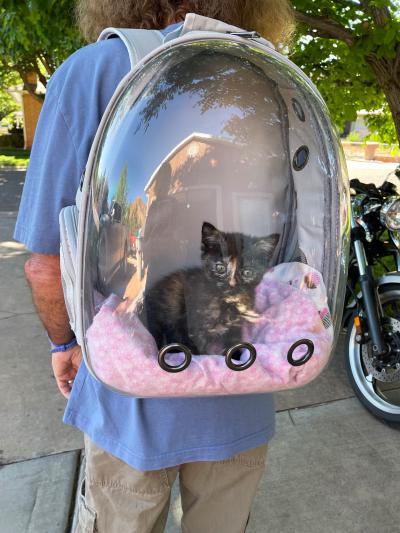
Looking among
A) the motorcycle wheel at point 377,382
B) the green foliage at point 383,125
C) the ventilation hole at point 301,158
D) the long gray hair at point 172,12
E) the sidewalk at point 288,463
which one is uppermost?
the green foliage at point 383,125

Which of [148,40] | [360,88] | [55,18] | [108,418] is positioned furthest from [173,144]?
Result: [360,88]

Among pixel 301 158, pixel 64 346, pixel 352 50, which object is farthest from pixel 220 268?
pixel 352 50

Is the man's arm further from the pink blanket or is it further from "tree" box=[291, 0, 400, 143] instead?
"tree" box=[291, 0, 400, 143]

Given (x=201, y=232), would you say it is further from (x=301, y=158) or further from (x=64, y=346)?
(x=64, y=346)

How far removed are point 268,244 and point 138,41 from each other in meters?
0.47

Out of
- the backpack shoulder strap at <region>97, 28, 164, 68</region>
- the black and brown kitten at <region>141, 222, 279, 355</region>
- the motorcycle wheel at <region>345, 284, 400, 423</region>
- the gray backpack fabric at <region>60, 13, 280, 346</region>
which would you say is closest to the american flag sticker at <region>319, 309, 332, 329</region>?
the black and brown kitten at <region>141, 222, 279, 355</region>

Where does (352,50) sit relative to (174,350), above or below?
above

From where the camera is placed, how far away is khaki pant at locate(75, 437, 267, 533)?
1145 millimetres

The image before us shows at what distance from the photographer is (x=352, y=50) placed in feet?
10.8

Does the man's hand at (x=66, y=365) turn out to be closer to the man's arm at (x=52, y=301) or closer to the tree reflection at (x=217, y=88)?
the man's arm at (x=52, y=301)

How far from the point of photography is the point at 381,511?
216cm

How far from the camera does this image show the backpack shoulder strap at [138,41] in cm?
90

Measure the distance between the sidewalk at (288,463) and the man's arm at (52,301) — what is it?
1181 mm

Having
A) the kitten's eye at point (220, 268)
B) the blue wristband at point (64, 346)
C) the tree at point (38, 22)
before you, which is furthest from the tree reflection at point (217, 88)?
the tree at point (38, 22)
